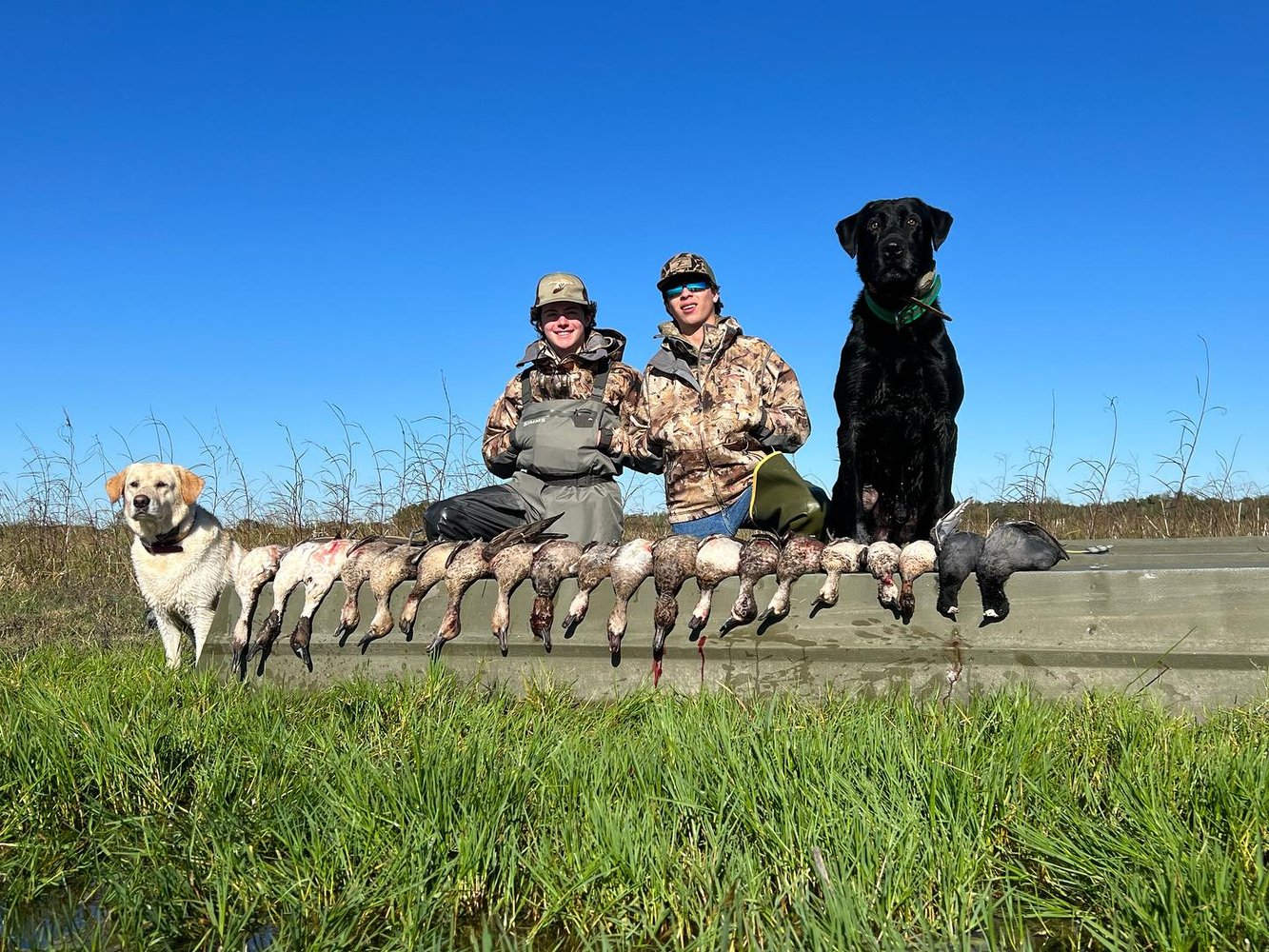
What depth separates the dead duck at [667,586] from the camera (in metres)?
4.24

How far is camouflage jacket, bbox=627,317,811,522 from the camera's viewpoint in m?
5.36

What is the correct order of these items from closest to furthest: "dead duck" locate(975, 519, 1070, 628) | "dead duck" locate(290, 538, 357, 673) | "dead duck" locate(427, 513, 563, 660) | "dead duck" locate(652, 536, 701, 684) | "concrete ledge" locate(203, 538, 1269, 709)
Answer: "concrete ledge" locate(203, 538, 1269, 709)
"dead duck" locate(975, 519, 1070, 628)
"dead duck" locate(652, 536, 701, 684)
"dead duck" locate(427, 513, 563, 660)
"dead duck" locate(290, 538, 357, 673)

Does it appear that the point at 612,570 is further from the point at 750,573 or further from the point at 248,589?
the point at 248,589

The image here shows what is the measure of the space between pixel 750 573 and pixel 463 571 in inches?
57.2

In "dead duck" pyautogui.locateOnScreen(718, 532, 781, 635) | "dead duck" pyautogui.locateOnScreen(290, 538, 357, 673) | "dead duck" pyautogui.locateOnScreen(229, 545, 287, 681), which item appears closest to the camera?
"dead duck" pyautogui.locateOnScreen(718, 532, 781, 635)

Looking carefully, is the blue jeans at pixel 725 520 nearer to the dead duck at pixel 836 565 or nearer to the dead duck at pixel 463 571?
the dead duck at pixel 463 571

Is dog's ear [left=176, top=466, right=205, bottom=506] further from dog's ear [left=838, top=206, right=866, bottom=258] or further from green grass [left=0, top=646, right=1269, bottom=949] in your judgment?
dog's ear [left=838, top=206, right=866, bottom=258]

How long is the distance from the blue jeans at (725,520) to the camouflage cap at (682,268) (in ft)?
4.22

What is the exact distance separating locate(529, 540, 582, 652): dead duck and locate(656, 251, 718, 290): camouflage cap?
181 centimetres

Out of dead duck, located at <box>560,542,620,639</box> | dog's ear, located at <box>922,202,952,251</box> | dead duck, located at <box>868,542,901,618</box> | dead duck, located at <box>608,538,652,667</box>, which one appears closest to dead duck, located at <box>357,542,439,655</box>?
dead duck, located at <box>560,542,620,639</box>

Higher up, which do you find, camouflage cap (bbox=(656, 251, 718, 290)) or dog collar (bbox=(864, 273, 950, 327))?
camouflage cap (bbox=(656, 251, 718, 290))

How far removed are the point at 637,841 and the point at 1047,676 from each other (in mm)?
2133

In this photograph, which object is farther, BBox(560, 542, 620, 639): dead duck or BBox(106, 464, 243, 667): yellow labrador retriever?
BBox(106, 464, 243, 667): yellow labrador retriever

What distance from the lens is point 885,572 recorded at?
396cm
